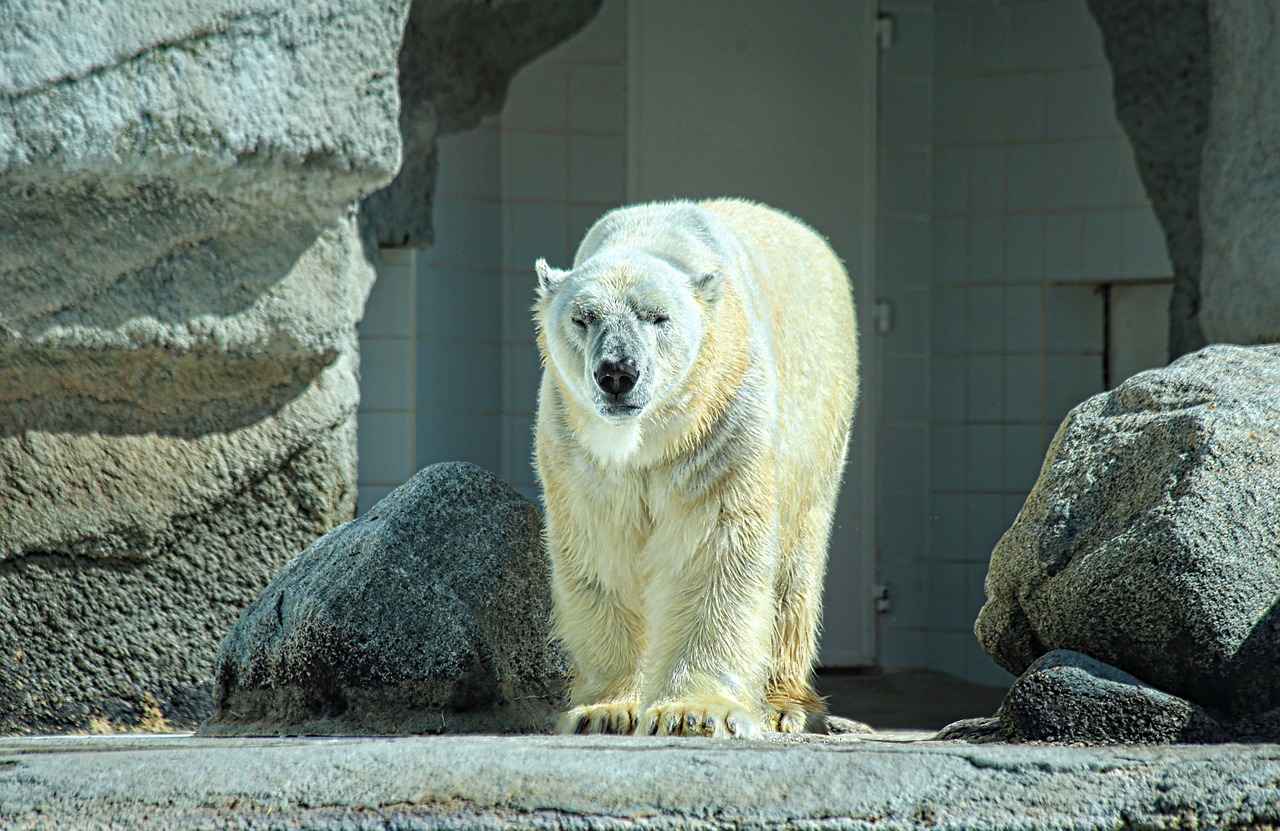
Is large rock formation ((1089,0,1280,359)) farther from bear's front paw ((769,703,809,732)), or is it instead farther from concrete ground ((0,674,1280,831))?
concrete ground ((0,674,1280,831))

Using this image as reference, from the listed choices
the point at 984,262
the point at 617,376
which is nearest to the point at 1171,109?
the point at 984,262

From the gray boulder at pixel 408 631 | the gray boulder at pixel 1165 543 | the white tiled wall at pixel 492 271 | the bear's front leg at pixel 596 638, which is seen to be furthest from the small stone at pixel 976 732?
the white tiled wall at pixel 492 271

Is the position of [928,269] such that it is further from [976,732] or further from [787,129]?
[976,732]

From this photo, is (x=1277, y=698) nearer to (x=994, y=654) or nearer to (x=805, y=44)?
(x=994, y=654)

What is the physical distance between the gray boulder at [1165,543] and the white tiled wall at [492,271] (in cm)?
330

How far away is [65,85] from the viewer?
390cm

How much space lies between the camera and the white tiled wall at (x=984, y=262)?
270 inches

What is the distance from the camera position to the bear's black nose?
329cm

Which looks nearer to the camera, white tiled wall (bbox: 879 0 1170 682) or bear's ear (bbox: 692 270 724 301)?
bear's ear (bbox: 692 270 724 301)

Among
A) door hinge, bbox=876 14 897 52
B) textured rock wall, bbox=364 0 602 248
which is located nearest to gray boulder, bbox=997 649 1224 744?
textured rock wall, bbox=364 0 602 248

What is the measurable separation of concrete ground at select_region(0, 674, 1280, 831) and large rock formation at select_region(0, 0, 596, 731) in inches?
74.2

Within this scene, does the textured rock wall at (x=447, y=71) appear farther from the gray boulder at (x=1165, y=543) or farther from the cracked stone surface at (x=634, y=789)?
the cracked stone surface at (x=634, y=789)

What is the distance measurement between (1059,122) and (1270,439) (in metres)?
3.93

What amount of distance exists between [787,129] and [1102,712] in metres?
4.36
